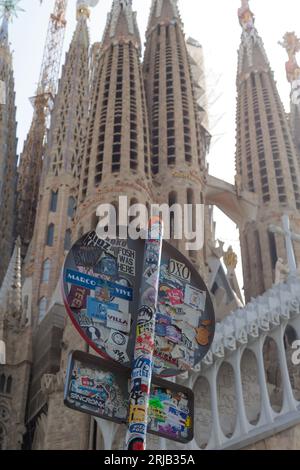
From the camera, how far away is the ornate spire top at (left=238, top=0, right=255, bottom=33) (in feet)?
171

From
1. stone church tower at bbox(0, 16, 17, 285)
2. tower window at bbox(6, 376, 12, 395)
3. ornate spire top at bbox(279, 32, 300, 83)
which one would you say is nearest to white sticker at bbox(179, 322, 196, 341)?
tower window at bbox(6, 376, 12, 395)

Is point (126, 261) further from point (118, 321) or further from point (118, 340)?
point (118, 340)

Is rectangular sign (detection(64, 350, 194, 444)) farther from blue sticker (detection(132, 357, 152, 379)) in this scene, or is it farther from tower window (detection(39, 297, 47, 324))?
tower window (detection(39, 297, 47, 324))

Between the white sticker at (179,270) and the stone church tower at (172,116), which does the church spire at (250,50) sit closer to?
the stone church tower at (172,116)

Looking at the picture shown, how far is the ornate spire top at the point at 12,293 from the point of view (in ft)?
114

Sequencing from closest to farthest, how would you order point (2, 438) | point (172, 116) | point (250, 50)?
point (2, 438)
point (172, 116)
point (250, 50)

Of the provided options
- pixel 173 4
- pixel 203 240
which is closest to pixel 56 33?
pixel 173 4

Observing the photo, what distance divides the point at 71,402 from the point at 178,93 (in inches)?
1226

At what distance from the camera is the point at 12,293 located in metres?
35.9

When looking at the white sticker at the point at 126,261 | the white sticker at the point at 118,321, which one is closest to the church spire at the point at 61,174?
the white sticker at the point at 126,261

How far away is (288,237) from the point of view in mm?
21875

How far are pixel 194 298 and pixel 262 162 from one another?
97.2 ft

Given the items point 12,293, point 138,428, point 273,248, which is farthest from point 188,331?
point 273,248
